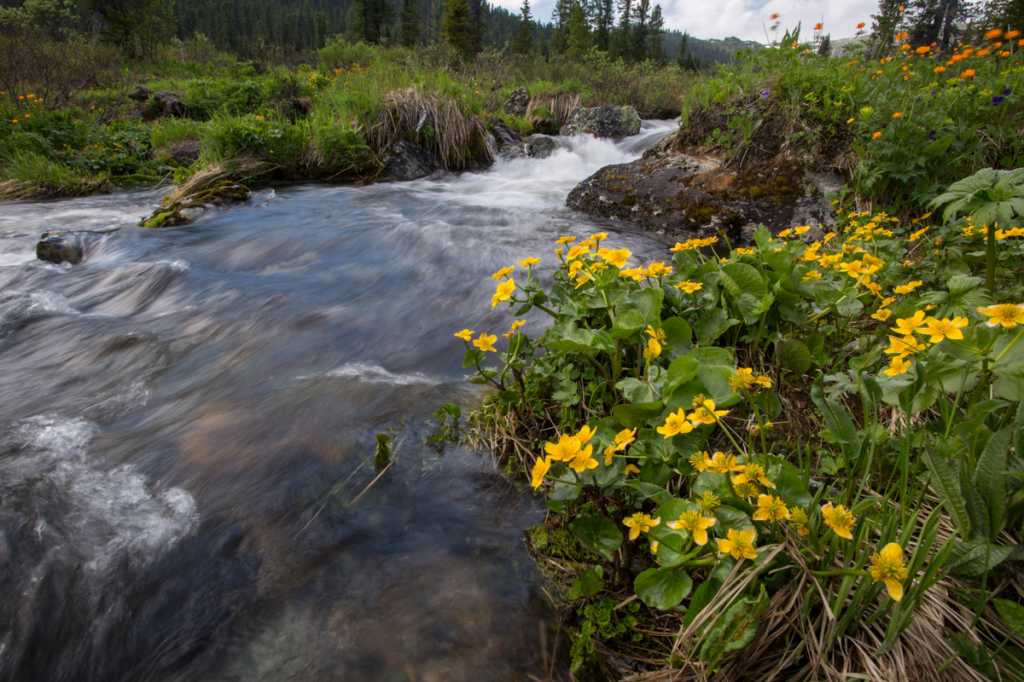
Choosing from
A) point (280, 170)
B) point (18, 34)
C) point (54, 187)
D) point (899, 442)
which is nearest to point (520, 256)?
point (899, 442)

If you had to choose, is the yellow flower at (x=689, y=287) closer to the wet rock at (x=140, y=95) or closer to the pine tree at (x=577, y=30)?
the wet rock at (x=140, y=95)

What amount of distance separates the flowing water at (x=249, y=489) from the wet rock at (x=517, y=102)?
9.80 metres

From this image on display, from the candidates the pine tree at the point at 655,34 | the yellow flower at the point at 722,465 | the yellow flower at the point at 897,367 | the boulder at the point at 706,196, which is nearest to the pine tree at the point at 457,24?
the pine tree at the point at 655,34

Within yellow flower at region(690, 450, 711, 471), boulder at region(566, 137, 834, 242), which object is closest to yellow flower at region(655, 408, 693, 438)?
yellow flower at region(690, 450, 711, 471)

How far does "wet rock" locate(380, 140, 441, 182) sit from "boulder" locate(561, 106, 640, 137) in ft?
15.7

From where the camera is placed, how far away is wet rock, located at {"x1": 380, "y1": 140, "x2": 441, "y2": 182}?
8.52 meters

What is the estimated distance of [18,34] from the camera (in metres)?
15.9

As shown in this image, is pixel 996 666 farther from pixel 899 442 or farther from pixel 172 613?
pixel 172 613

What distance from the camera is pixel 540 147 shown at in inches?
413

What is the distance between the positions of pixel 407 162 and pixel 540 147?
9.78 feet

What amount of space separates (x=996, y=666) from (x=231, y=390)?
10.6 feet

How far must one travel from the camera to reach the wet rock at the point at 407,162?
8.52 metres

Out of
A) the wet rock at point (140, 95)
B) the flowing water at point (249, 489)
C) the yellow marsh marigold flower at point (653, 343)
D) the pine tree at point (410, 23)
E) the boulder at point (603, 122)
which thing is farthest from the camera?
the pine tree at point (410, 23)

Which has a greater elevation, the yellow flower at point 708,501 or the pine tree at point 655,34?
the pine tree at point 655,34
